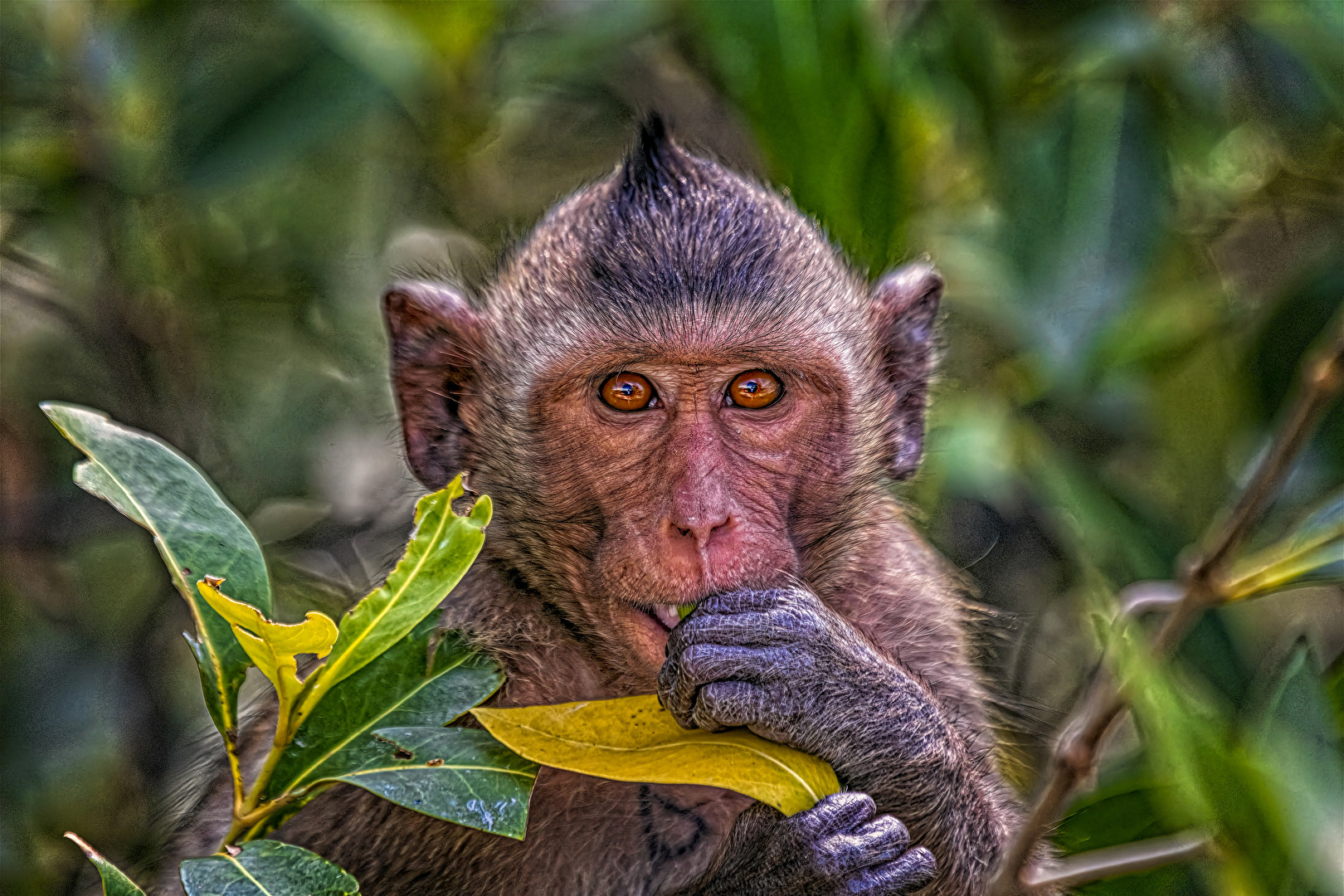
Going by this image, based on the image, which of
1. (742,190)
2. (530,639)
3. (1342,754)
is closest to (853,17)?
(742,190)

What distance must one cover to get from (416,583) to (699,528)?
51 cm

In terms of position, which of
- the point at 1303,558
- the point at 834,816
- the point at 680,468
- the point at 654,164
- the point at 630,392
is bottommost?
the point at 834,816

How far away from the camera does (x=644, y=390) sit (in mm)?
2570

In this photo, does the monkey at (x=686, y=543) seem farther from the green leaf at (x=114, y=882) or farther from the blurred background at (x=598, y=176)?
the green leaf at (x=114, y=882)

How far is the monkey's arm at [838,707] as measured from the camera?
84.4 inches

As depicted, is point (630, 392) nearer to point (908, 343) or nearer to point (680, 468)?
point (680, 468)

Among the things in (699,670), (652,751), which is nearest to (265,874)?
(652,751)

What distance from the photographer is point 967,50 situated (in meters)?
3.15

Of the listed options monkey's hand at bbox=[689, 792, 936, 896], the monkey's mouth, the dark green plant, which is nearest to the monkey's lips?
the monkey's mouth

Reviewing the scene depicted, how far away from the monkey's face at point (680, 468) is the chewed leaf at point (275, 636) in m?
0.63

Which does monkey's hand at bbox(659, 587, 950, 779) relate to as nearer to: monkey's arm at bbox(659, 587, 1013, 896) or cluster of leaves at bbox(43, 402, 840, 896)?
monkey's arm at bbox(659, 587, 1013, 896)

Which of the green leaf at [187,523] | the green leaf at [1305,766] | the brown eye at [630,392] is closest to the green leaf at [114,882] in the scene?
the green leaf at [187,523]

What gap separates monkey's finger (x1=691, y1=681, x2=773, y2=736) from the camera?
2.13 meters

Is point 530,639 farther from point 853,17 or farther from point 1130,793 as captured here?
point 853,17
